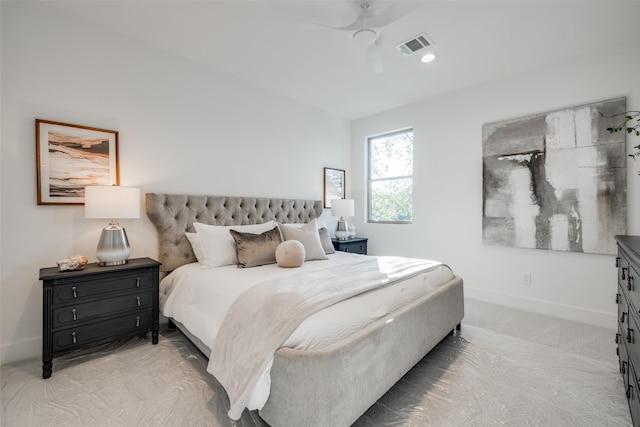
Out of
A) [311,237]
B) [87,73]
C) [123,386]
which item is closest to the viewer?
[123,386]

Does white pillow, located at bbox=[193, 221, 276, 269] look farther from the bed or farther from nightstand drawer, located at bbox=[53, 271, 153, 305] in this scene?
nightstand drawer, located at bbox=[53, 271, 153, 305]

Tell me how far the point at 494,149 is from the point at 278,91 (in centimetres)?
283

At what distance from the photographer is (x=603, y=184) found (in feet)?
9.04

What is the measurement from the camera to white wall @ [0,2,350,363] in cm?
210

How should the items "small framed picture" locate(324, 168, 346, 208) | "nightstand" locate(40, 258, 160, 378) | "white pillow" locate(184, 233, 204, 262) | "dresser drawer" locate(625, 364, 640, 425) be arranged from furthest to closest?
1. "small framed picture" locate(324, 168, 346, 208)
2. "white pillow" locate(184, 233, 204, 262)
3. "nightstand" locate(40, 258, 160, 378)
4. "dresser drawer" locate(625, 364, 640, 425)

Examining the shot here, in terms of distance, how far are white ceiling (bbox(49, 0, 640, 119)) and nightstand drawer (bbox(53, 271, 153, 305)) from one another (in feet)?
7.07

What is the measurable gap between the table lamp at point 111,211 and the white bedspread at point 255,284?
1.62 feet

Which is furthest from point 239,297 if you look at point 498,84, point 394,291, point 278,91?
point 498,84

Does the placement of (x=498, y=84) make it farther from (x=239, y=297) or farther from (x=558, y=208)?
(x=239, y=297)

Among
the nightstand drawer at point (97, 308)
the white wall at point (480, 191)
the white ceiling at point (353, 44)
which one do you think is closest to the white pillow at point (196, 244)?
the nightstand drawer at point (97, 308)

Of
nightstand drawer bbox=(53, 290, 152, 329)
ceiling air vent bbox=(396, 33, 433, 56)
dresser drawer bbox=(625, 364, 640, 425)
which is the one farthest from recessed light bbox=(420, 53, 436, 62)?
nightstand drawer bbox=(53, 290, 152, 329)

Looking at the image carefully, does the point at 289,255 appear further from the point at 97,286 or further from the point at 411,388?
the point at 97,286

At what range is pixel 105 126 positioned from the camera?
2.49 m

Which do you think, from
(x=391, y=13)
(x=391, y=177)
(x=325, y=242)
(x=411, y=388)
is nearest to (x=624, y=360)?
(x=411, y=388)
